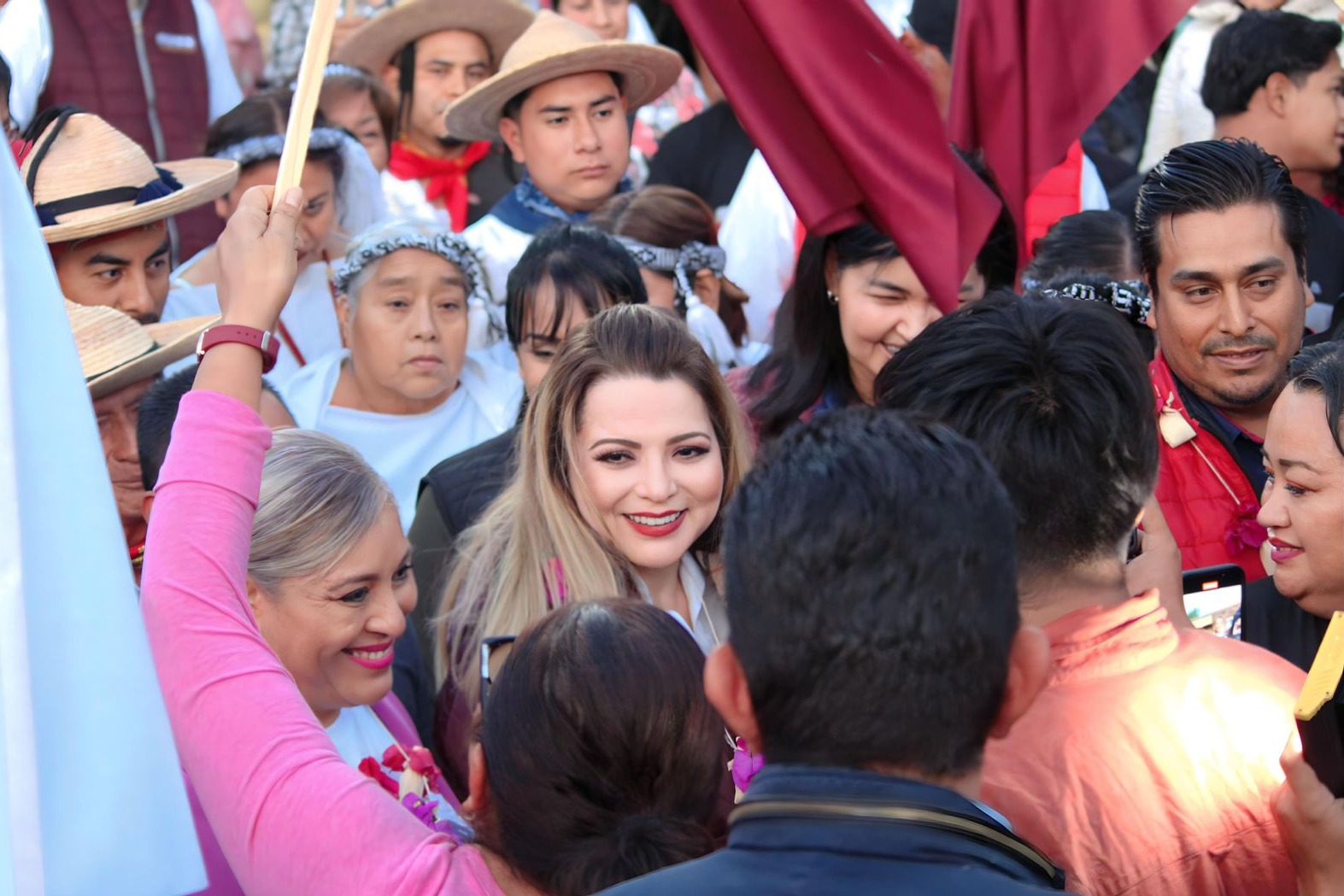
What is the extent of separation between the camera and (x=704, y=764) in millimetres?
1770

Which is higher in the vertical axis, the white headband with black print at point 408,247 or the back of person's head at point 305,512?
the white headband with black print at point 408,247

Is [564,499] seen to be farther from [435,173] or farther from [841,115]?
[435,173]

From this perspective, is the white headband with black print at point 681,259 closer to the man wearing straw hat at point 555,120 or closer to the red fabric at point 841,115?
the man wearing straw hat at point 555,120

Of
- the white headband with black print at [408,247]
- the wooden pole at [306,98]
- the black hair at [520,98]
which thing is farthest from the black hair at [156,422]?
the black hair at [520,98]

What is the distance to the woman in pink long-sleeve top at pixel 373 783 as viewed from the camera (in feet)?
5.59

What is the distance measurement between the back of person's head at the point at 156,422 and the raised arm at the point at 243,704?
5.02ft

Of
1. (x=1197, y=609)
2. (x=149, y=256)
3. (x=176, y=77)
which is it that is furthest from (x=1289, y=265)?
(x=176, y=77)

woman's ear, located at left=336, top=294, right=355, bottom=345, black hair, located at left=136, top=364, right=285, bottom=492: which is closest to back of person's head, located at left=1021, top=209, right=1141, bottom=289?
woman's ear, located at left=336, top=294, right=355, bottom=345

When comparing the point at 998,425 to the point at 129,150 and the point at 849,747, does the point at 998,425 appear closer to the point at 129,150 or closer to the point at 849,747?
the point at 849,747

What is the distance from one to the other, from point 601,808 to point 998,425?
678 millimetres

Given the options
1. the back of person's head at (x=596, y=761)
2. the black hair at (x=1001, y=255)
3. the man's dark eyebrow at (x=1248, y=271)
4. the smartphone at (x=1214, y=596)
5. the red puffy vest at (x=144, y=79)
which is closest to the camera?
the back of person's head at (x=596, y=761)

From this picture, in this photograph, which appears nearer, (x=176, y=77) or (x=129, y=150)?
(x=129, y=150)

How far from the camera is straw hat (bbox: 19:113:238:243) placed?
14.3 ft

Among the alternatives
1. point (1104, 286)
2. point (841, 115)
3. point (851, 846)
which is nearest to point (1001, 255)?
point (1104, 286)
